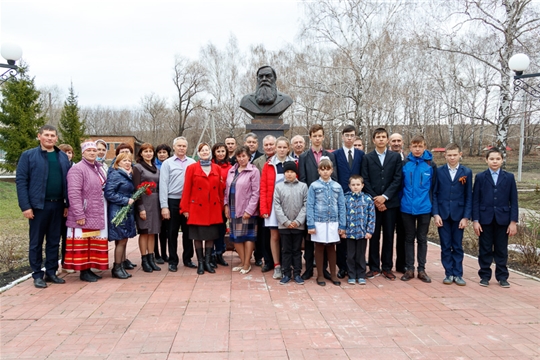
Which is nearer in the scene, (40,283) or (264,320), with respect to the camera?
(264,320)

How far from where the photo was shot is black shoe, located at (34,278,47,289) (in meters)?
4.73

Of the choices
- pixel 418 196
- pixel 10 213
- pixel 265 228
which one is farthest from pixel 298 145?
pixel 10 213

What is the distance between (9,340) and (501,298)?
4916 mm

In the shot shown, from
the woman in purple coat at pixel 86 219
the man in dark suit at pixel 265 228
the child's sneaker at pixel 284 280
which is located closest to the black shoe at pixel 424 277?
the child's sneaker at pixel 284 280

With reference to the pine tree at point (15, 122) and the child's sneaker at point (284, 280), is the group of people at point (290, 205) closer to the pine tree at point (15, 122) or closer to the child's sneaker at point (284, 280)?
the child's sneaker at point (284, 280)

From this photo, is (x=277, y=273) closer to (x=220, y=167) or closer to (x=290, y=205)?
(x=290, y=205)

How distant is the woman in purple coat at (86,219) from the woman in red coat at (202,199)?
1060mm

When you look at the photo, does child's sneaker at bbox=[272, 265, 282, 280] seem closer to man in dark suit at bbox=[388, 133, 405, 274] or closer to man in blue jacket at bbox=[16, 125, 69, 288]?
man in dark suit at bbox=[388, 133, 405, 274]

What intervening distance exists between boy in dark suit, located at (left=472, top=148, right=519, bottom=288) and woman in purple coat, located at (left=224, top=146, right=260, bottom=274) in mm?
2810

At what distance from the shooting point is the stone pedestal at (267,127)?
705 cm

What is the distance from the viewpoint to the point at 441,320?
12.0 feet

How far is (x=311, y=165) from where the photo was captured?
198 inches

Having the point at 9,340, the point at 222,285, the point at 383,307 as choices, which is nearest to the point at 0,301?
the point at 9,340

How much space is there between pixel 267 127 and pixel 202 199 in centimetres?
238
